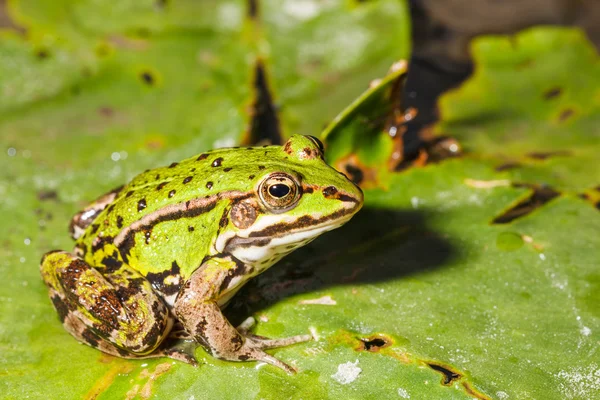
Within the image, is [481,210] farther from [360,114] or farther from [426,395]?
[426,395]

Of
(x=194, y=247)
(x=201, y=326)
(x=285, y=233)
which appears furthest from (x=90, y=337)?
(x=285, y=233)

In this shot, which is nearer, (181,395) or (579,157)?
(181,395)

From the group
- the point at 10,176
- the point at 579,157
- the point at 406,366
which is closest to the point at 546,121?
the point at 579,157

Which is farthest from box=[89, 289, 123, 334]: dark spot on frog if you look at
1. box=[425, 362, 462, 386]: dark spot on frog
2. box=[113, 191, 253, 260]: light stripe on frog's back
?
box=[425, 362, 462, 386]: dark spot on frog

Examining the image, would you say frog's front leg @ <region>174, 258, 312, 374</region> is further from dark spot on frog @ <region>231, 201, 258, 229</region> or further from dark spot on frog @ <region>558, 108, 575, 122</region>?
dark spot on frog @ <region>558, 108, 575, 122</region>

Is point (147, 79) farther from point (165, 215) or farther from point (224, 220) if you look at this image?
point (224, 220)

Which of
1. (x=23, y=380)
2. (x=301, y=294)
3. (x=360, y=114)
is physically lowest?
(x=301, y=294)
